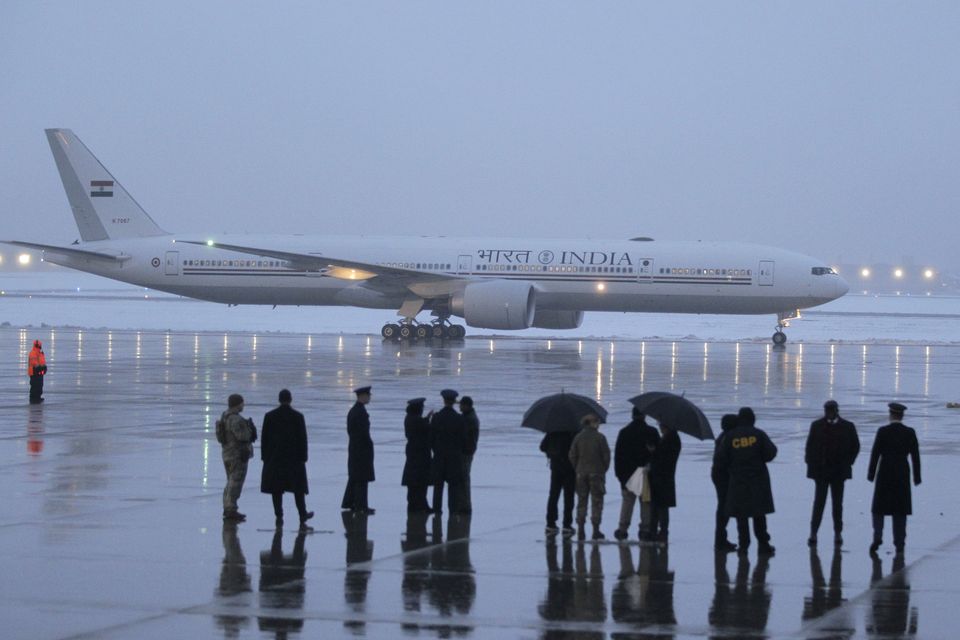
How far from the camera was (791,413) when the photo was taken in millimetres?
23875

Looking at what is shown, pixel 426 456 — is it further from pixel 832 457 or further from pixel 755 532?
pixel 832 457

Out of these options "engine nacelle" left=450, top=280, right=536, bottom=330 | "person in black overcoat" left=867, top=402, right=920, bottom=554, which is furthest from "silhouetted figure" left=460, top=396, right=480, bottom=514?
"engine nacelle" left=450, top=280, right=536, bottom=330

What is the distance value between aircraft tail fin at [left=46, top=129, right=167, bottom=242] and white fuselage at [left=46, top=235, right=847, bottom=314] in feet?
3.97

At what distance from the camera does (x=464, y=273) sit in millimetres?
49031

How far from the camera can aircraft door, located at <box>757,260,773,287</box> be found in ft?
155

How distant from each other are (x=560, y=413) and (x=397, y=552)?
7.60 feet

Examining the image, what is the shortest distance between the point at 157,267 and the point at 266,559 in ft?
135

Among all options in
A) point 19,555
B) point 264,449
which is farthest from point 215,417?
point 19,555

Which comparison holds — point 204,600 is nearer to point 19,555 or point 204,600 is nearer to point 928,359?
point 19,555

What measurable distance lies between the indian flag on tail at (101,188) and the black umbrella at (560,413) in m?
42.7

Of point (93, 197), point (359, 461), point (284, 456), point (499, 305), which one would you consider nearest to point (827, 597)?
point (359, 461)

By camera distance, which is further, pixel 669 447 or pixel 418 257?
pixel 418 257

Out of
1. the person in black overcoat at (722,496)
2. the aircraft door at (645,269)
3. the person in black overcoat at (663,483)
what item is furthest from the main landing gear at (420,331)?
the person in black overcoat at (722,496)

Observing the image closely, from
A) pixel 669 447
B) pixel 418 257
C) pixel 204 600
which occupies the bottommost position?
pixel 204 600
